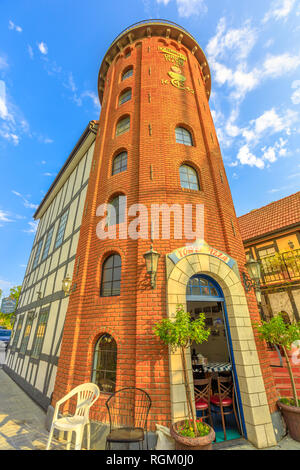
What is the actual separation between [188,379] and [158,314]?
1.42m

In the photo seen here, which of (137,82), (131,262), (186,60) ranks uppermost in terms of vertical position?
(186,60)

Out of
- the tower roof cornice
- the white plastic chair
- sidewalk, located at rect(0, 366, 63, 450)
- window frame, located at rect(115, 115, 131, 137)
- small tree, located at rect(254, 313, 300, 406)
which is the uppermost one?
the tower roof cornice

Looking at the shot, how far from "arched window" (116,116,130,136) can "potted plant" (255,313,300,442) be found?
8.81 m

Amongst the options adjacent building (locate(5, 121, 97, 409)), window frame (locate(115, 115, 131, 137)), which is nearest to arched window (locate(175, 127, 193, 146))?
window frame (locate(115, 115, 131, 137))

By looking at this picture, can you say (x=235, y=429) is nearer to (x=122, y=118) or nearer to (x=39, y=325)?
(x=39, y=325)

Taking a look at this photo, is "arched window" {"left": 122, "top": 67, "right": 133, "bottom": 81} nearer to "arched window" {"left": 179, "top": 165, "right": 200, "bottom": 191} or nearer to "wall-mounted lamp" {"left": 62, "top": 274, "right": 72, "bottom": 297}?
"arched window" {"left": 179, "top": 165, "right": 200, "bottom": 191}

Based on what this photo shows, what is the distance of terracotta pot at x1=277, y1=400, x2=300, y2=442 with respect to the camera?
4.30 metres

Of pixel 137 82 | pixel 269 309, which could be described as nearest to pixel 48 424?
pixel 269 309

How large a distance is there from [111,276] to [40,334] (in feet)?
22.1

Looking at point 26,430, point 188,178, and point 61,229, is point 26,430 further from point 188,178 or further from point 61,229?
point 188,178

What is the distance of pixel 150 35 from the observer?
1061 centimetres

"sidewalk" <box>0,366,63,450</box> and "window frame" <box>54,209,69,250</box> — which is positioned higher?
"window frame" <box>54,209,69,250</box>

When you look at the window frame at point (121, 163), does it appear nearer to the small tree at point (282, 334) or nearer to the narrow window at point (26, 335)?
the small tree at point (282, 334)

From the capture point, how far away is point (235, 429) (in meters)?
4.70
